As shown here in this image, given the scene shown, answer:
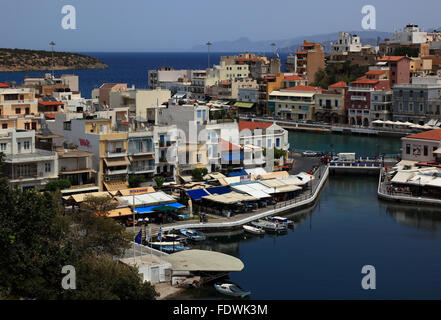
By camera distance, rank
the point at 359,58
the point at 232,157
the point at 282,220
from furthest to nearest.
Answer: the point at 359,58
the point at 232,157
the point at 282,220

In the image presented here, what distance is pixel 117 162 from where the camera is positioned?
36.5 metres

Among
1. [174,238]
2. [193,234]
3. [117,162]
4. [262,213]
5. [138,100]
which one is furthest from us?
[138,100]

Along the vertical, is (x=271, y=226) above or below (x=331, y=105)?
below

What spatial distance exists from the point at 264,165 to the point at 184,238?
46.8ft

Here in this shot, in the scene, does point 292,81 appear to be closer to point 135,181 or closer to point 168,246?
point 135,181

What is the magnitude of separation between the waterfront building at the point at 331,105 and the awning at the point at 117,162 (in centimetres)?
4136

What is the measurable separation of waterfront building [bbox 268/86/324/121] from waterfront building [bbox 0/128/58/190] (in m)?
44.9

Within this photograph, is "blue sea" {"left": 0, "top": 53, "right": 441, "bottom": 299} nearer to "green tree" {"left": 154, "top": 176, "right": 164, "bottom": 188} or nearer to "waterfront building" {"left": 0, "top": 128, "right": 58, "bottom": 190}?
"green tree" {"left": 154, "top": 176, "right": 164, "bottom": 188}

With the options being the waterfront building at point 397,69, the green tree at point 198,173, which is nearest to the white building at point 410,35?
the waterfront building at point 397,69

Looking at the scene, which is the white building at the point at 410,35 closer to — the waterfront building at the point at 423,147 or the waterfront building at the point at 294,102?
the waterfront building at the point at 294,102

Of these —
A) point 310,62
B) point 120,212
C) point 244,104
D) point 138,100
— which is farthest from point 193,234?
point 310,62

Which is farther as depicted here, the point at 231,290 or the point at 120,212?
the point at 120,212

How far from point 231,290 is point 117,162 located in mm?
13796

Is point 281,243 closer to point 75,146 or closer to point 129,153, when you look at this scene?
point 129,153
